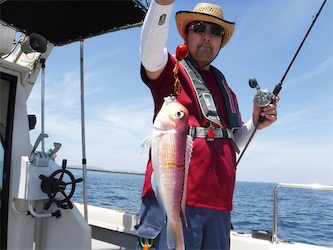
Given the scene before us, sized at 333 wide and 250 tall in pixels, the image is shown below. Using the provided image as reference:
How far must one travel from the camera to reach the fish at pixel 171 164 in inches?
72.4

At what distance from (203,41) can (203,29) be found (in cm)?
8

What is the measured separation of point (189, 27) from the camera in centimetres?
240

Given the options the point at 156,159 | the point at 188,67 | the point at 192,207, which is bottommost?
the point at 192,207

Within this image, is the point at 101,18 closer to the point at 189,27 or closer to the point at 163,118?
the point at 189,27

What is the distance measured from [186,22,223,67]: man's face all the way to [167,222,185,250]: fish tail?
1.20 m

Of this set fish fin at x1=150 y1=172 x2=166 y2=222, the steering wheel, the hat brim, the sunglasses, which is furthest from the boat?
fish fin at x1=150 y1=172 x2=166 y2=222

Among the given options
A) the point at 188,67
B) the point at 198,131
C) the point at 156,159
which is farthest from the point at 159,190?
the point at 188,67

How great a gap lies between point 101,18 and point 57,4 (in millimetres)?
446

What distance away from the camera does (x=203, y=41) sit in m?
2.32

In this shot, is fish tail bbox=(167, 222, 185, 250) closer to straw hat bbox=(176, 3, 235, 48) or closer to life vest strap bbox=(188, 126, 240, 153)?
life vest strap bbox=(188, 126, 240, 153)

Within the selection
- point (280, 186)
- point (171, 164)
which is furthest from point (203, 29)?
point (280, 186)

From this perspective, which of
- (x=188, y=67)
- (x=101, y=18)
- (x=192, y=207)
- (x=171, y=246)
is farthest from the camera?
(x=101, y=18)

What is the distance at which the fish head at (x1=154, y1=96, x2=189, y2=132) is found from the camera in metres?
1.91

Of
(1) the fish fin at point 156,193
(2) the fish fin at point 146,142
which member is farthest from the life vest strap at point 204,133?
(1) the fish fin at point 156,193
